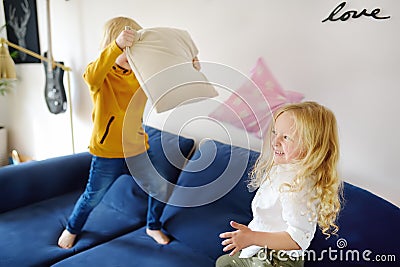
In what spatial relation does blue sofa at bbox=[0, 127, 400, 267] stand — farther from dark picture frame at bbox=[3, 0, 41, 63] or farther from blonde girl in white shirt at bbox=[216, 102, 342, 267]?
dark picture frame at bbox=[3, 0, 41, 63]

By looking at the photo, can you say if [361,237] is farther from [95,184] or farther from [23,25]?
[23,25]

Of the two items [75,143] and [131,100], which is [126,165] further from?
[75,143]

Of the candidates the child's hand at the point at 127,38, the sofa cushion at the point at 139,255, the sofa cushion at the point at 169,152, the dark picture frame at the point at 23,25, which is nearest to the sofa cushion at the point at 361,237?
the sofa cushion at the point at 139,255

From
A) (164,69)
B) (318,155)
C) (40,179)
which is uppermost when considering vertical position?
(164,69)

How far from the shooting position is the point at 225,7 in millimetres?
1634

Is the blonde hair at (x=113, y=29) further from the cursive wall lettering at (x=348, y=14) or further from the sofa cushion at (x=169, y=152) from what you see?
the cursive wall lettering at (x=348, y=14)

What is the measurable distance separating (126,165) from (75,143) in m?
1.17

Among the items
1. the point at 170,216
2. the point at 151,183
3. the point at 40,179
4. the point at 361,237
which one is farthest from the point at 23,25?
the point at 361,237

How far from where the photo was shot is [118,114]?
1.46 metres

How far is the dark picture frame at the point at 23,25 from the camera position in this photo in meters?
2.55

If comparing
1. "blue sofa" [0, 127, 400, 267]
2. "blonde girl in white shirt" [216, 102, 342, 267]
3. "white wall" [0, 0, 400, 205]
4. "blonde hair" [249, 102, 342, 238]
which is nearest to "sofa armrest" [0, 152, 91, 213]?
"blue sofa" [0, 127, 400, 267]

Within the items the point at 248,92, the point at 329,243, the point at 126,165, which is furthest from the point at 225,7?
the point at 329,243

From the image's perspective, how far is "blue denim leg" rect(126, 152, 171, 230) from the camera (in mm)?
1519

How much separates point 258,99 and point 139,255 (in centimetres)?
78
